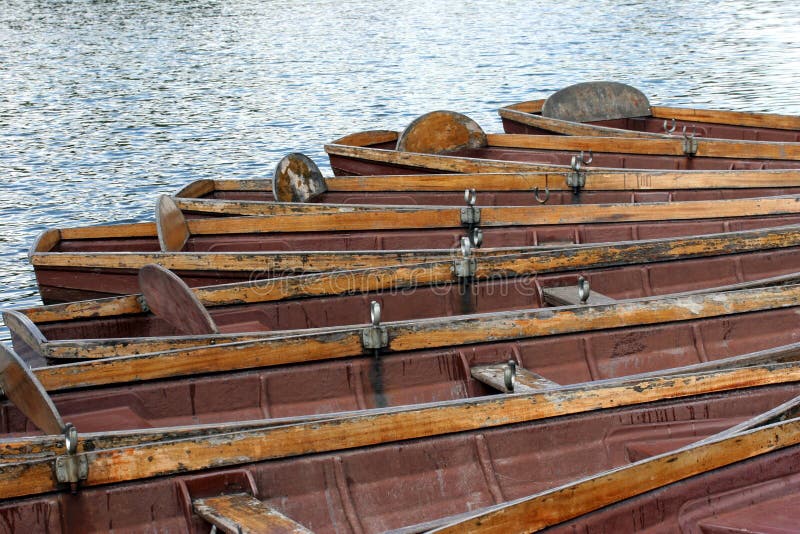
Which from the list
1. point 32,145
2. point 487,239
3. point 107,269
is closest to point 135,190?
point 32,145

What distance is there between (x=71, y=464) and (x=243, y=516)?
889 millimetres

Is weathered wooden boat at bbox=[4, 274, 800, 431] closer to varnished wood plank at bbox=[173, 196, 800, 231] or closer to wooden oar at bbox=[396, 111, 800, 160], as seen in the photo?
varnished wood plank at bbox=[173, 196, 800, 231]

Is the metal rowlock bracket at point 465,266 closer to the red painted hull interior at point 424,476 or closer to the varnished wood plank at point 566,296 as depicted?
the varnished wood plank at point 566,296

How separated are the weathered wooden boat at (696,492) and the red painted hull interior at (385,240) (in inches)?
172

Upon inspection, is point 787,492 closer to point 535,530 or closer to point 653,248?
point 535,530

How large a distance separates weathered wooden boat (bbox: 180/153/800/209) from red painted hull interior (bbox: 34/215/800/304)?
0.75m

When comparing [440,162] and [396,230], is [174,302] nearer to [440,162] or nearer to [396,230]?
[396,230]

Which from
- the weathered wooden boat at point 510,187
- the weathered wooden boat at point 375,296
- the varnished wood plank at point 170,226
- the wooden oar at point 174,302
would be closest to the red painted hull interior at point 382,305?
the weathered wooden boat at point 375,296

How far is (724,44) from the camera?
31844 mm

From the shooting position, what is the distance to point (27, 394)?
19.8ft

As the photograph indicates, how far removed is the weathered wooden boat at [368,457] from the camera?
18.4 ft

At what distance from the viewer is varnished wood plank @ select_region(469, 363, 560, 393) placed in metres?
6.85

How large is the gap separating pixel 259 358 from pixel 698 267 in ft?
13.3

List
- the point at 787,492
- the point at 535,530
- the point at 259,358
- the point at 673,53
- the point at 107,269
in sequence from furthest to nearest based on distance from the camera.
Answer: the point at 673,53 < the point at 107,269 < the point at 259,358 < the point at 787,492 < the point at 535,530
